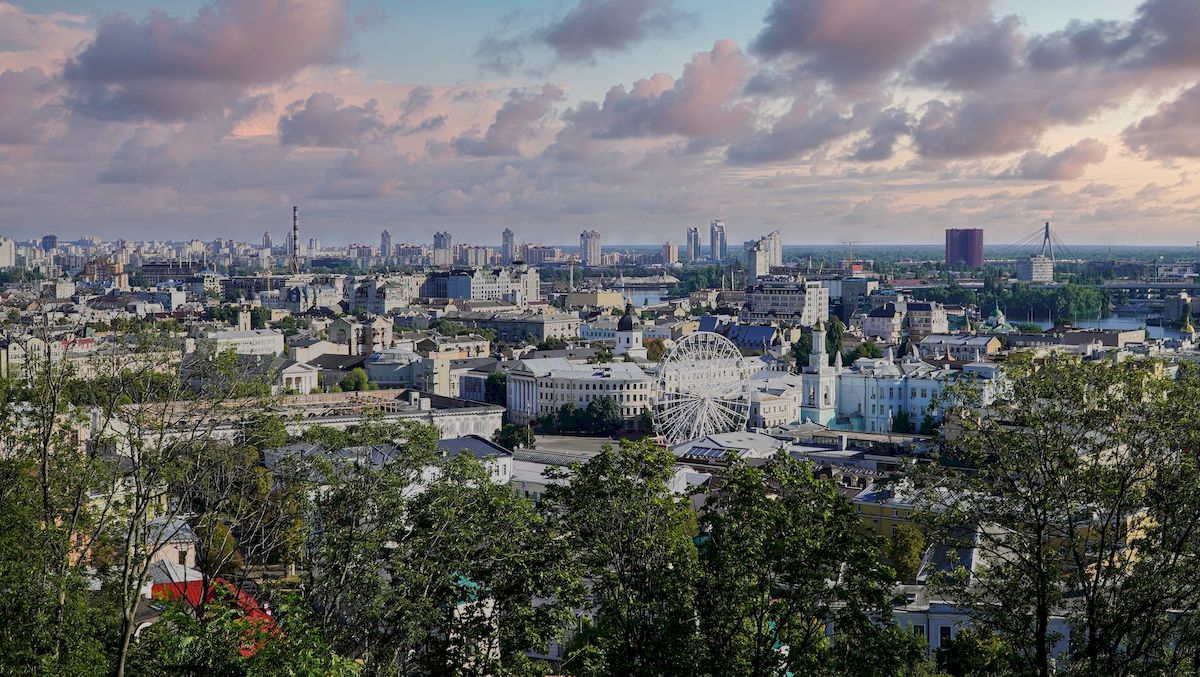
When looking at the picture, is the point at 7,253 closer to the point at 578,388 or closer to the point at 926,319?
the point at 926,319

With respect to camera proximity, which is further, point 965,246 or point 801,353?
point 965,246

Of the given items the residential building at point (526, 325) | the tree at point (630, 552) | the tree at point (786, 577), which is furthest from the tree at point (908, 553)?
the residential building at point (526, 325)

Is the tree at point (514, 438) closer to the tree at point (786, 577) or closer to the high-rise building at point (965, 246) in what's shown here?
the tree at point (786, 577)

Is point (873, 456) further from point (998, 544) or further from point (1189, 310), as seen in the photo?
point (1189, 310)

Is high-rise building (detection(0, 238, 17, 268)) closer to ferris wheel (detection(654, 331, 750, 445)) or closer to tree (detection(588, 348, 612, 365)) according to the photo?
tree (detection(588, 348, 612, 365))

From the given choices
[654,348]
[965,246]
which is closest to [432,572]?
[654,348]

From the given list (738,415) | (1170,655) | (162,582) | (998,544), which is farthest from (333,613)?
(738,415)

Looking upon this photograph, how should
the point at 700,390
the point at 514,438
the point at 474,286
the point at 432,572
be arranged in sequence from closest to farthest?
the point at 432,572
the point at 700,390
the point at 514,438
the point at 474,286
